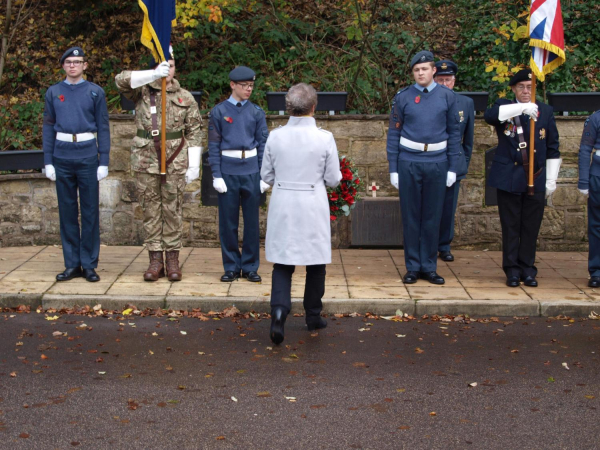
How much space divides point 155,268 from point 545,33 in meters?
4.20

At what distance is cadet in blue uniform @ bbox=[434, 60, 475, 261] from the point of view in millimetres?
9289

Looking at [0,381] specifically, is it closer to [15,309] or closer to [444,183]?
[15,309]

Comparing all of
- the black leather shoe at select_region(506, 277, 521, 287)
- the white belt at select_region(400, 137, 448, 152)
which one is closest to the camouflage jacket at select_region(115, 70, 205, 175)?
the white belt at select_region(400, 137, 448, 152)

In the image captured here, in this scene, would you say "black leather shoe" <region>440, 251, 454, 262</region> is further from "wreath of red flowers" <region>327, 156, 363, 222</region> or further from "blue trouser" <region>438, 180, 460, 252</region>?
"wreath of red flowers" <region>327, 156, 363, 222</region>

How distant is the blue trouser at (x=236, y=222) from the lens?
8.45 metres

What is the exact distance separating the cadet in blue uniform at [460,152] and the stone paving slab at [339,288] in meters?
0.32

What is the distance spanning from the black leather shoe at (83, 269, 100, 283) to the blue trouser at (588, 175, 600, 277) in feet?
14.8

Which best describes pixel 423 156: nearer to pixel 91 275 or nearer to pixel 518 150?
pixel 518 150

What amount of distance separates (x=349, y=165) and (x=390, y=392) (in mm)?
3477

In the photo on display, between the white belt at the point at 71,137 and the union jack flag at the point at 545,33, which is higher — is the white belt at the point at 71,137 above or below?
below

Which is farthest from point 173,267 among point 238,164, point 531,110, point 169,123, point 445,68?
point 531,110

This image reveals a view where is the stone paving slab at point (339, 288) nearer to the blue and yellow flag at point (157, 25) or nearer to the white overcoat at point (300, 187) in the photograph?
the white overcoat at point (300, 187)

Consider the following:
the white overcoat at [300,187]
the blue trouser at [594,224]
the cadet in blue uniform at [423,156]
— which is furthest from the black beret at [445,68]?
Answer: the white overcoat at [300,187]

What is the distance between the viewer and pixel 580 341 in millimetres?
6695
